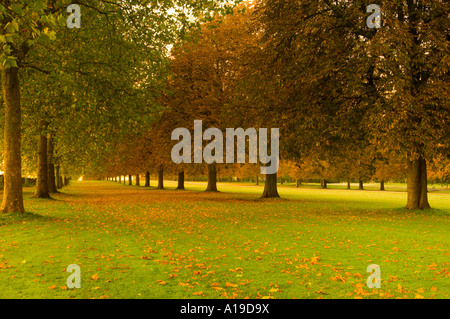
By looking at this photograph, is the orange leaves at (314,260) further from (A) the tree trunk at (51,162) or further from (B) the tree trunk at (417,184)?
(A) the tree trunk at (51,162)

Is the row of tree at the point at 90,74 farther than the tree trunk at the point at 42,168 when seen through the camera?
No

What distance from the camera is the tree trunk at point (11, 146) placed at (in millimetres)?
15891

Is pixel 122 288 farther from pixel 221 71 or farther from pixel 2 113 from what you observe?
pixel 221 71

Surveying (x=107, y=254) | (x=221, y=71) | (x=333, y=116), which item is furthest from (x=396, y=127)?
(x=221, y=71)

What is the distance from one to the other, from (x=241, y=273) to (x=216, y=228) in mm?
7041

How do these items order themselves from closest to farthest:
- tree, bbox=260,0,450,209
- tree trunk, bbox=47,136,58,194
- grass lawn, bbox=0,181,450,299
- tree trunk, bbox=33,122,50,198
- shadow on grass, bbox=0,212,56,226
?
1. grass lawn, bbox=0,181,450,299
2. shadow on grass, bbox=0,212,56,226
3. tree, bbox=260,0,450,209
4. tree trunk, bbox=33,122,50,198
5. tree trunk, bbox=47,136,58,194

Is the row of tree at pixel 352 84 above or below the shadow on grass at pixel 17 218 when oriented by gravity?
above

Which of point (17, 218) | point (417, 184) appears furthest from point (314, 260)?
point (417, 184)

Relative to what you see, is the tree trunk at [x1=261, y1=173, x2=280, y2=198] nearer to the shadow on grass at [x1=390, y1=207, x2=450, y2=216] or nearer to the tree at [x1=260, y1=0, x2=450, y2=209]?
the tree at [x1=260, y1=0, x2=450, y2=209]

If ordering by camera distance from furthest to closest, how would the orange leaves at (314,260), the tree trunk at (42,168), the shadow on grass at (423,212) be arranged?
1. the tree trunk at (42,168)
2. the shadow on grass at (423,212)
3. the orange leaves at (314,260)

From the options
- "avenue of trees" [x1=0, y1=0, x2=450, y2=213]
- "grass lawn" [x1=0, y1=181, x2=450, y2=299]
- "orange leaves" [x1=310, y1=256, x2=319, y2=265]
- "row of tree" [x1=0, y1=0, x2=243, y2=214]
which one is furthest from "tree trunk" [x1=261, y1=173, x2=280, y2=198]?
"orange leaves" [x1=310, y1=256, x2=319, y2=265]

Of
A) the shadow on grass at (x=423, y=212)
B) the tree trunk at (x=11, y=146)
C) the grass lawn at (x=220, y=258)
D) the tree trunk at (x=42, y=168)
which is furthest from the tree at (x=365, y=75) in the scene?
the tree trunk at (x=42, y=168)

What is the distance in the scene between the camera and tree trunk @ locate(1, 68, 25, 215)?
52.1 feet
